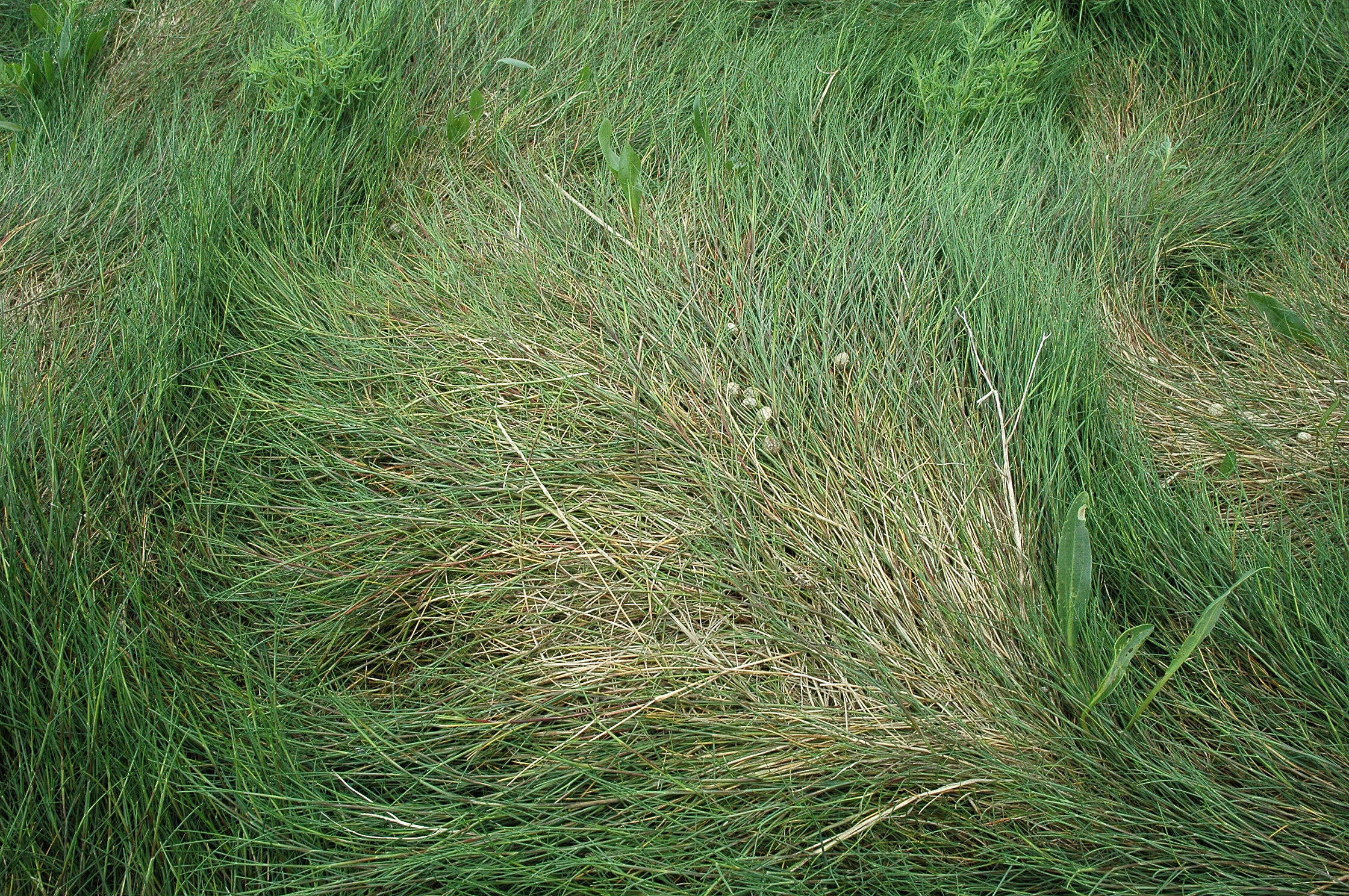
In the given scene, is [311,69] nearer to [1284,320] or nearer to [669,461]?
[669,461]

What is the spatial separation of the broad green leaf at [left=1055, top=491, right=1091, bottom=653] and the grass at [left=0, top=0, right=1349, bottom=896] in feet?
0.12

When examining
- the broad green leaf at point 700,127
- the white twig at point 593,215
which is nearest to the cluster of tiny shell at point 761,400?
the white twig at point 593,215

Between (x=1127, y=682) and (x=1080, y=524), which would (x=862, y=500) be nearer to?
(x=1080, y=524)

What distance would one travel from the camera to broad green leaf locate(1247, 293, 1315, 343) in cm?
193

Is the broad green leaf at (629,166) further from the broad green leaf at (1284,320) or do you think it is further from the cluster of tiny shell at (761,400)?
the broad green leaf at (1284,320)

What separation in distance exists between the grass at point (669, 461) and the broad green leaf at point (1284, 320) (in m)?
0.04

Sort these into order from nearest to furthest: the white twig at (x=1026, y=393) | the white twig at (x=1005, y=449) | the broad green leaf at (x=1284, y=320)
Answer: the white twig at (x=1005, y=449) < the white twig at (x=1026, y=393) < the broad green leaf at (x=1284, y=320)

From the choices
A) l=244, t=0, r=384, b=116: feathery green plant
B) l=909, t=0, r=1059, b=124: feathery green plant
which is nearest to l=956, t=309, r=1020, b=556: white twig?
l=909, t=0, r=1059, b=124: feathery green plant

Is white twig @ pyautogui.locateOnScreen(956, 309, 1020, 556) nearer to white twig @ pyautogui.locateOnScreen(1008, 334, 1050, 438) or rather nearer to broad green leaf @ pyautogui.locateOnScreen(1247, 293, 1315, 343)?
white twig @ pyautogui.locateOnScreen(1008, 334, 1050, 438)

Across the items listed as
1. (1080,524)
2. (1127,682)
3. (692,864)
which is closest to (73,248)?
(692,864)

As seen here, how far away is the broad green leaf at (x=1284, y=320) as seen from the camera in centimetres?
193

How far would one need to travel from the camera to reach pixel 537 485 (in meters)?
1.64

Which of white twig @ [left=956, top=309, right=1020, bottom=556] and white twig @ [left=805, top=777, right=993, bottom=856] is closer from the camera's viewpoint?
white twig @ [left=805, top=777, right=993, bottom=856]

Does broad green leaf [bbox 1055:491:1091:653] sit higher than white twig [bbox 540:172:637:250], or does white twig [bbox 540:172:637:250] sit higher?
broad green leaf [bbox 1055:491:1091:653]
